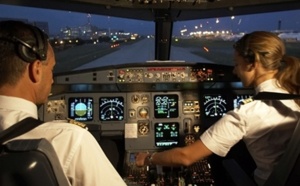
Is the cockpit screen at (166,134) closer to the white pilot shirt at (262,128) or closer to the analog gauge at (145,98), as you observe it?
the analog gauge at (145,98)

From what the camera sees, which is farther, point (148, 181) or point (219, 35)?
point (219, 35)

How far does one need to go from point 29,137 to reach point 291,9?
278cm

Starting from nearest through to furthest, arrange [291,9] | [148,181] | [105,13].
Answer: [148,181] < [291,9] < [105,13]

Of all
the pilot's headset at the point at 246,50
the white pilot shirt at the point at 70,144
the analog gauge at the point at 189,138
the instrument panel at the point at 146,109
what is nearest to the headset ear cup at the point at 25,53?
the white pilot shirt at the point at 70,144

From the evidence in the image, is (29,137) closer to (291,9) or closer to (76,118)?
(76,118)

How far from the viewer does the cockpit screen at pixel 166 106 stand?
2.96 meters

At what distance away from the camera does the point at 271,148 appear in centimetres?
168

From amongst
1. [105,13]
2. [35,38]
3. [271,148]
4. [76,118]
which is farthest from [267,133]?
[105,13]

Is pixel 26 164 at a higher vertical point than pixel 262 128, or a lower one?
higher

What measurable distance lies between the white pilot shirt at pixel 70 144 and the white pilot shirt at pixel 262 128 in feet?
2.65

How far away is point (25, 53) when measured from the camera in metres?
0.97

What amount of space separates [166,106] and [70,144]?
204 cm

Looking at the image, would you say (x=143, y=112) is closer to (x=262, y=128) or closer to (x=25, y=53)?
(x=262, y=128)

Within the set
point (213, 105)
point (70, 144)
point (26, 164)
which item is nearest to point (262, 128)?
point (70, 144)
